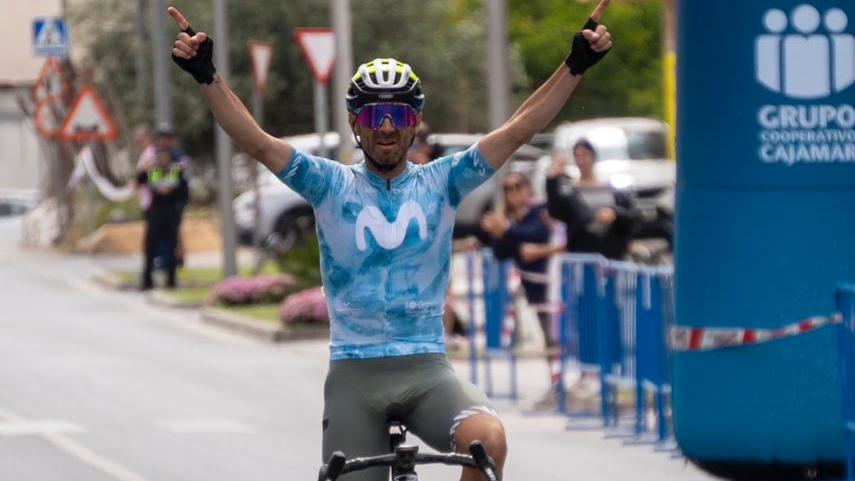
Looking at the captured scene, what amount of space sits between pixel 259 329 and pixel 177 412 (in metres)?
6.71

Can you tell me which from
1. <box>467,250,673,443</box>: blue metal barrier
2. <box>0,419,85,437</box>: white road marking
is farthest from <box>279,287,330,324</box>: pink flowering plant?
<box>0,419,85,437</box>: white road marking

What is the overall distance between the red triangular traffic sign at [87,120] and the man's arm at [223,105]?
25.2m

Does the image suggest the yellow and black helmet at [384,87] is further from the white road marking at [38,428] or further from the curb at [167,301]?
the curb at [167,301]

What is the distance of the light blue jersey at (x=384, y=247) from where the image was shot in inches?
262

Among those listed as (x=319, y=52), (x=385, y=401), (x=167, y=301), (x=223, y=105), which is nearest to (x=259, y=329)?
(x=319, y=52)

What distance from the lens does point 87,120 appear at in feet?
104

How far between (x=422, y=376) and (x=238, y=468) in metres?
6.28

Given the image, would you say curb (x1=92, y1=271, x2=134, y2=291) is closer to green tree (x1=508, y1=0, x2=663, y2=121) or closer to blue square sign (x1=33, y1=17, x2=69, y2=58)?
blue square sign (x1=33, y1=17, x2=69, y2=58)

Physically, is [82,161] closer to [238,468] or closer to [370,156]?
[238,468]

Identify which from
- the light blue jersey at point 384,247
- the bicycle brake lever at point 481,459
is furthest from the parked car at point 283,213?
the bicycle brake lever at point 481,459

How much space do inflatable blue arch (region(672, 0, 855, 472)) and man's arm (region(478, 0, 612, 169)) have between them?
4.58 meters

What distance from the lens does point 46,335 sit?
74.5 ft

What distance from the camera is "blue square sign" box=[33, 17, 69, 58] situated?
116 feet

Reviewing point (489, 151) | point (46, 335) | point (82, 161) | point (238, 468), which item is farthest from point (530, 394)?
point (82, 161)
